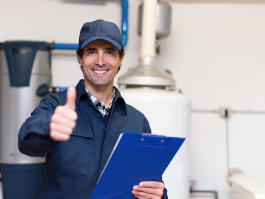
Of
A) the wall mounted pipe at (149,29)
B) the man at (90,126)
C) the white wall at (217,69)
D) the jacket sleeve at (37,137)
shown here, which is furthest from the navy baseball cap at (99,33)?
the white wall at (217,69)

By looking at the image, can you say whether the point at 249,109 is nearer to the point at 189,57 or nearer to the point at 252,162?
the point at 252,162

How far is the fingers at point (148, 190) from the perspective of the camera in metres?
0.81

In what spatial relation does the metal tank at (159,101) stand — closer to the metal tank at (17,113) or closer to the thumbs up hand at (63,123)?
the metal tank at (17,113)

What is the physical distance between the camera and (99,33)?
96cm

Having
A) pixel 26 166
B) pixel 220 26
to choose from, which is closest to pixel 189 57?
pixel 220 26

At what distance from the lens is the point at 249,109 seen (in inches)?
80.3

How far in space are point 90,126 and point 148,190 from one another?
0.27 metres

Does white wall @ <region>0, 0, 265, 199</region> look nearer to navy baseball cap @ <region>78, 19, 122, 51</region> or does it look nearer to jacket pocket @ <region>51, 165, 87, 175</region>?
navy baseball cap @ <region>78, 19, 122, 51</region>

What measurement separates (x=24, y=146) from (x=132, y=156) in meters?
0.26

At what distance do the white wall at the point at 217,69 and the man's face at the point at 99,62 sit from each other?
1.02 m

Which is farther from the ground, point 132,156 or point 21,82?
point 21,82

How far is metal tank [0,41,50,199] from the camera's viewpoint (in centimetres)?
171

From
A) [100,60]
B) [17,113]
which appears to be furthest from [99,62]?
[17,113]

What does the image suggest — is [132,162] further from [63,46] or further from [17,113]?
[63,46]
